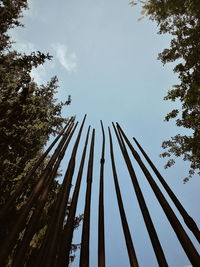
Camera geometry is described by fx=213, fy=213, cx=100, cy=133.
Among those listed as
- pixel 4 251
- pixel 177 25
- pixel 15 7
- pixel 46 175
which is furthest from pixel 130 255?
pixel 15 7

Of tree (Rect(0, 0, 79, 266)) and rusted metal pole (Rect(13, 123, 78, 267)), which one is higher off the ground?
tree (Rect(0, 0, 79, 266))

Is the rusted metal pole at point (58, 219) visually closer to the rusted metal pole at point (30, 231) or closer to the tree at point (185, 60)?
the rusted metal pole at point (30, 231)

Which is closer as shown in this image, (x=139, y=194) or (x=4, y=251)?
(x=4, y=251)

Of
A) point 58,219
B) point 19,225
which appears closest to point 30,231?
point 19,225

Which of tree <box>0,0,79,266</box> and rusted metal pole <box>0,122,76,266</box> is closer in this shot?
rusted metal pole <box>0,122,76,266</box>

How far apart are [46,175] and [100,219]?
22.8 inches

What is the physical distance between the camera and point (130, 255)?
1253mm

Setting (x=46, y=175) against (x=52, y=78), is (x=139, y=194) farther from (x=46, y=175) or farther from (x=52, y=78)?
(x=52, y=78)

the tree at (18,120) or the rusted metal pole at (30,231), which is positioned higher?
the tree at (18,120)

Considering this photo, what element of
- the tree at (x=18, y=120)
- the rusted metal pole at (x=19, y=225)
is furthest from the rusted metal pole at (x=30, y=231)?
the tree at (x=18, y=120)

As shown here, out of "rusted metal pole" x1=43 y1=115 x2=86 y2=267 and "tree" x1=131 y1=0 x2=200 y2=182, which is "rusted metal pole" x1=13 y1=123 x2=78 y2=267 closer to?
"rusted metal pole" x1=43 y1=115 x2=86 y2=267

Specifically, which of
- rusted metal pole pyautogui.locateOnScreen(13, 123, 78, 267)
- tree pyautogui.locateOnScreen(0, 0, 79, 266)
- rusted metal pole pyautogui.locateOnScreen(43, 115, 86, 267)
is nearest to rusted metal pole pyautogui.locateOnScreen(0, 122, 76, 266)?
rusted metal pole pyautogui.locateOnScreen(13, 123, 78, 267)

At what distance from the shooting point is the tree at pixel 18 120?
649 cm

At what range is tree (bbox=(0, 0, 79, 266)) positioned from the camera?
649cm
